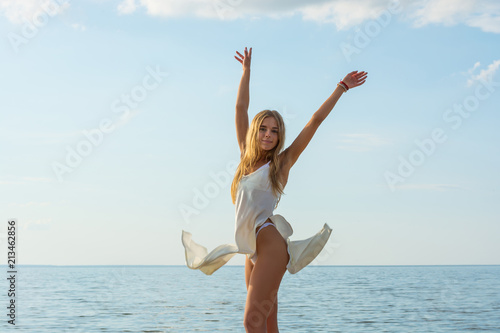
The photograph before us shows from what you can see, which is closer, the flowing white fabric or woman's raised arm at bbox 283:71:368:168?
the flowing white fabric

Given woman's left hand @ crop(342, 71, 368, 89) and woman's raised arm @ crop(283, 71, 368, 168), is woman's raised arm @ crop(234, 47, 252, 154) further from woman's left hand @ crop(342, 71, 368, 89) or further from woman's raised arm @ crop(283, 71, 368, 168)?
woman's left hand @ crop(342, 71, 368, 89)

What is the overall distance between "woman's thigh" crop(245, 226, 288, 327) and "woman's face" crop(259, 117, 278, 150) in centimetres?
56

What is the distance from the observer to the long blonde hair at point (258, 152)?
4.21 metres

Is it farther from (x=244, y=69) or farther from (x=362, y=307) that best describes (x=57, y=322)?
(x=244, y=69)

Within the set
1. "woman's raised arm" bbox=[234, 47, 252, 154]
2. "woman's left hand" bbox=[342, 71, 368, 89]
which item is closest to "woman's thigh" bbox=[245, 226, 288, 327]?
"woman's raised arm" bbox=[234, 47, 252, 154]

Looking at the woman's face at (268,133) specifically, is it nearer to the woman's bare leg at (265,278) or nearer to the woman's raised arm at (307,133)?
the woman's raised arm at (307,133)

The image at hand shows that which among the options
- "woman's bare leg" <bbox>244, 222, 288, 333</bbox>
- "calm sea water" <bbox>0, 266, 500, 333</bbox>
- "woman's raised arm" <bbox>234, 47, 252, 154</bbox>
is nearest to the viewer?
"woman's bare leg" <bbox>244, 222, 288, 333</bbox>

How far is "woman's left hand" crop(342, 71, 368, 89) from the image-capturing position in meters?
4.42

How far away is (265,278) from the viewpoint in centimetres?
401

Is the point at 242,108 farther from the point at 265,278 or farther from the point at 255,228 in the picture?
the point at 265,278

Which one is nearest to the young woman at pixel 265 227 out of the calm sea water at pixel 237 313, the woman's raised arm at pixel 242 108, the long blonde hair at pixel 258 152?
the long blonde hair at pixel 258 152

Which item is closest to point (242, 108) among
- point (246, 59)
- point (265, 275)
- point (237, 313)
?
point (246, 59)

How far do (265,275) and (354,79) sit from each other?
1.51 m

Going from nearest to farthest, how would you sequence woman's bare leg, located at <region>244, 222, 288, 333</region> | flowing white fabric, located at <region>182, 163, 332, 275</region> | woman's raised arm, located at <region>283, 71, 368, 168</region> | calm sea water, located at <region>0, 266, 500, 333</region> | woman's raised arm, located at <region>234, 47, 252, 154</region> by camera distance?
1. woman's bare leg, located at <region>244, 222, 288, 333</region>
2. flowing white fabric, located at <region>182, 163, 332, 275</region>
3. woman's raised arm, located at <region>283, 71, 368, 168</region>
4. woman's raised arm, located at <region>234, 47, 252, 154</region>
5. calm sea water, located at <region>0, 266, 500, 333</region>
